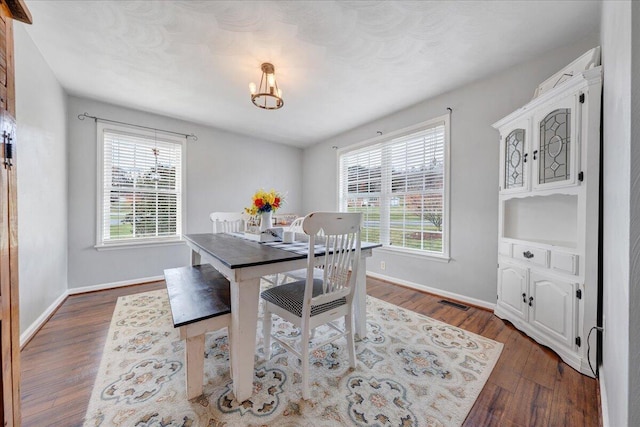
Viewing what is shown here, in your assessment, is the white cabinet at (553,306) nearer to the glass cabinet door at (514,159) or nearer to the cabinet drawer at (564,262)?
the cabinet drawer at (564,262)

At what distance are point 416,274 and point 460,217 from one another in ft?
3.12

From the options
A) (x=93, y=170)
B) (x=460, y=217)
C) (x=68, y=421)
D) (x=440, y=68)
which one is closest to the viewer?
(x=68, y=421)

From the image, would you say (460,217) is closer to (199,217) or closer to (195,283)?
(195,283)

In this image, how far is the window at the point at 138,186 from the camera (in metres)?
3.16

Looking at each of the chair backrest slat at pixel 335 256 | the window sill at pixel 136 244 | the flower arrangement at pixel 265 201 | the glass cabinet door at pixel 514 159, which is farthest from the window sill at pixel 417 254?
the window sill at pixel 136 244

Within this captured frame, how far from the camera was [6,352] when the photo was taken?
76 centimetres

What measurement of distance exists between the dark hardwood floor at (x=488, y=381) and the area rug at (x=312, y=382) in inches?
3.1

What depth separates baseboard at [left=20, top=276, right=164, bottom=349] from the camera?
1.89 m

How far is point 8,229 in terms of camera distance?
784 mm

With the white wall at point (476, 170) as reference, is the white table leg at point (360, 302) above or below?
below

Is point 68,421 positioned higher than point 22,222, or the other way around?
point 22,222

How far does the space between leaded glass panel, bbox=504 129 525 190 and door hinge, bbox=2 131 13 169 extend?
3.07 meters

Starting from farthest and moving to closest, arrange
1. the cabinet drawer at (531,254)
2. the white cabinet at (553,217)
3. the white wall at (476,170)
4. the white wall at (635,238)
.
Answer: the white wall at (476,170)
the cabinet drawer at (531,254)
the white cabinet at (553,217)
the white wall at (635,238)

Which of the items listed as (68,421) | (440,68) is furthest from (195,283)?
(440,68)
